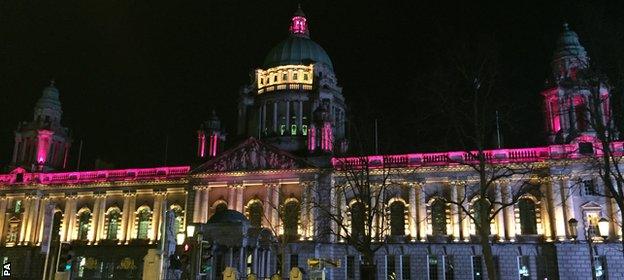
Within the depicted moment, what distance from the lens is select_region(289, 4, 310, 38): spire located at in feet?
287

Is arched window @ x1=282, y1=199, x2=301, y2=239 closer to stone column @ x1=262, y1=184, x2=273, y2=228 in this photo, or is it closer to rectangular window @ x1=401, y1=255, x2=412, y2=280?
stone column @ x1=262, y1=184, x2=273, y2=228

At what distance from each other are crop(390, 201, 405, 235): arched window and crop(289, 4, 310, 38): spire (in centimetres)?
3654


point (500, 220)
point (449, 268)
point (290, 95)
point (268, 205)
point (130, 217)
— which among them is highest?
point (290, 95)

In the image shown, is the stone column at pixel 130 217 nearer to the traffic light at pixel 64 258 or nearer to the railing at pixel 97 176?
the railing at pixel 97 176

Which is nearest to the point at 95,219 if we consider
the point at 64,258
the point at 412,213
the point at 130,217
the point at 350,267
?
the point at 130,217

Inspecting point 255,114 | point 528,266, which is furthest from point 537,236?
point 255,114

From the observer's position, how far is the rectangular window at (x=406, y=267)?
185ft

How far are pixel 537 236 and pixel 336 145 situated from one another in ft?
76.0

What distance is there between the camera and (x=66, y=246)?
23969 mm

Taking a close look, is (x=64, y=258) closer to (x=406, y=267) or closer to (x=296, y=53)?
(x=406, y=267)

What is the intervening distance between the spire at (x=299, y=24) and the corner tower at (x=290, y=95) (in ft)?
6.33

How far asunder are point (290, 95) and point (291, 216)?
2182cm

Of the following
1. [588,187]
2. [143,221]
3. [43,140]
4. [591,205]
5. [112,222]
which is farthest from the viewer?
[43,140]

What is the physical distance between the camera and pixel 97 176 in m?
70.9
